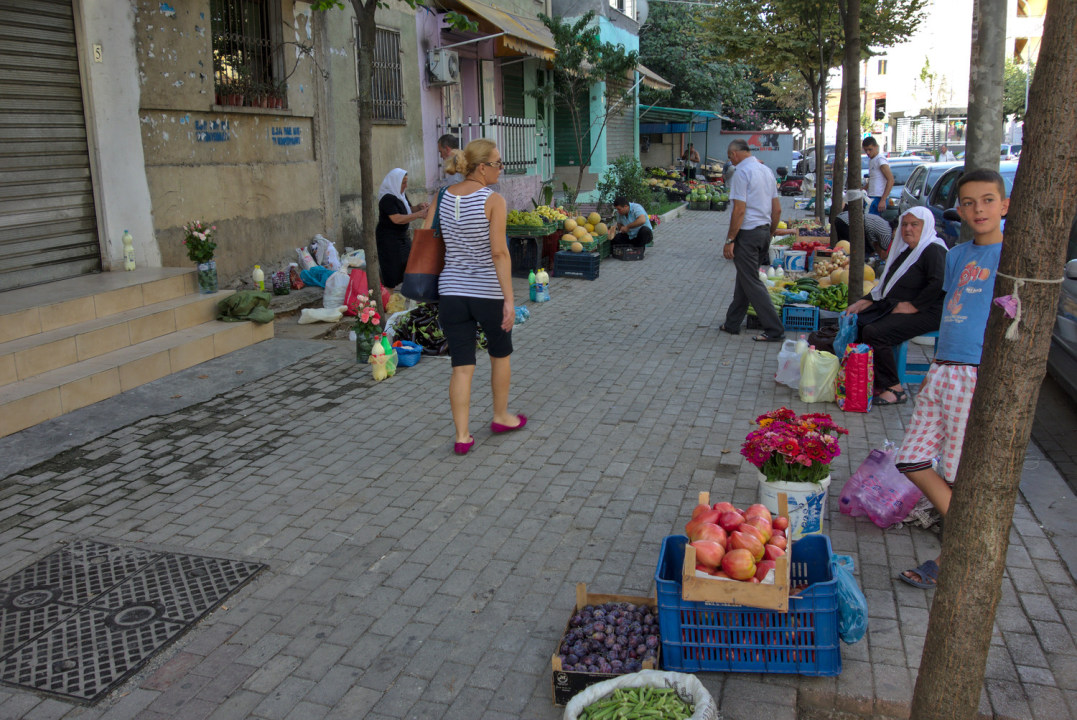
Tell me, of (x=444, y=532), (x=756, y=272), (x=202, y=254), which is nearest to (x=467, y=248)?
(x=444, y=532)

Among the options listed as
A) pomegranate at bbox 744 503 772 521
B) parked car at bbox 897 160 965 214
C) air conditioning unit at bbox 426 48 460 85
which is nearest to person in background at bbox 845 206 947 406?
pomegranate at bbox 744 503 772 521

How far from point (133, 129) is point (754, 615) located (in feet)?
25.1

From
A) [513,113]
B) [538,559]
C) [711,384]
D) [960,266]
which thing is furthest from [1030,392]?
[513,113]

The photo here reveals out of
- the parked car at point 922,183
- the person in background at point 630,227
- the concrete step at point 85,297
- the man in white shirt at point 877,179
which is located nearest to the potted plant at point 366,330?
the concrete step at point 85,297

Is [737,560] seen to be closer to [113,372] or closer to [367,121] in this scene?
[113,372]

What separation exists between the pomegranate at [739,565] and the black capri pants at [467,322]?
278 cm

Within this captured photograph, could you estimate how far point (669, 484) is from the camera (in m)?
5.09

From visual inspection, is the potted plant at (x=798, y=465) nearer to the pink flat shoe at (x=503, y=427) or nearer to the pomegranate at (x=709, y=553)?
the pomegranate at (x=709, y=553)

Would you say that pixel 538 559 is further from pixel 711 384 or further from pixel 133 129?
pixel 133 129

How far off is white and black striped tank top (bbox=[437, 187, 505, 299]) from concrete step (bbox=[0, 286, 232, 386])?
3.31 metres

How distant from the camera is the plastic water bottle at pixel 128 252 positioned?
8.20 m

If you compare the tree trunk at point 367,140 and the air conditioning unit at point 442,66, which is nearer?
the tree trunk at point 367,140

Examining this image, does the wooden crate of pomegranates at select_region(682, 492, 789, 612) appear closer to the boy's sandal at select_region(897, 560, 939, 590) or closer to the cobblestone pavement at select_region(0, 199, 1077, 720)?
the cobblestone pavement at select_region(0, 199, 1077, 720)

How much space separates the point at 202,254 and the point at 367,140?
204 cm
